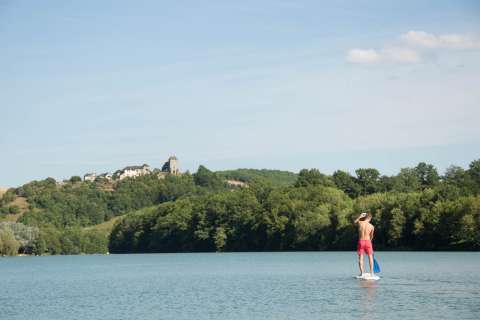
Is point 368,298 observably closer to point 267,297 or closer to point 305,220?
Answer: point 267,297

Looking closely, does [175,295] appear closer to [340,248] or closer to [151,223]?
[340,248]

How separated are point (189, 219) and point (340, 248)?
41259 millimetres

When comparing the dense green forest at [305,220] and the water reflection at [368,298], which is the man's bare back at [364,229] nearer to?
the water reflection at [368,298]

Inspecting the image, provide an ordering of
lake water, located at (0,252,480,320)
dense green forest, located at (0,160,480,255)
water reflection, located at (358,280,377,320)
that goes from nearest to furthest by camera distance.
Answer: water reflection, located at (358,280,377,320), lake water, located at (0,252,480,320), dense green forest, located at (0,160,480,255)

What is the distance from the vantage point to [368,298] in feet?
114

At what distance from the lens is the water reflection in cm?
2983

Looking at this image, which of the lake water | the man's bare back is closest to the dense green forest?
the lake water

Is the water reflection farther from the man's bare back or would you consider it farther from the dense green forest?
the dense green forest

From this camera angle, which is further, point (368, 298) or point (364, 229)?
point (364, 229)

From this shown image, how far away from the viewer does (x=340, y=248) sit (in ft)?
367

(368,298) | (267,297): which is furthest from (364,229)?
(368,298)

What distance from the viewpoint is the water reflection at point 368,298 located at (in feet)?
97.9

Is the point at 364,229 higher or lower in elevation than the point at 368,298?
higher

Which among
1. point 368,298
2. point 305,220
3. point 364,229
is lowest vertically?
point 368,298
